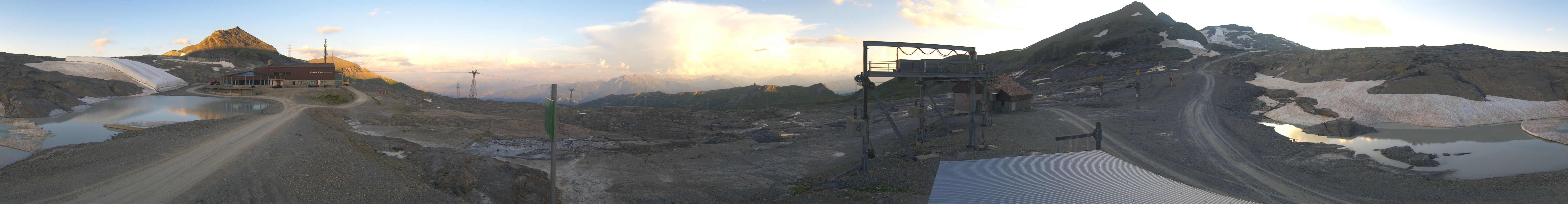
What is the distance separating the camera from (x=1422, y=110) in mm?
37031

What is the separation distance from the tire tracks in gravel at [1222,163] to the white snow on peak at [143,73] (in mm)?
107504

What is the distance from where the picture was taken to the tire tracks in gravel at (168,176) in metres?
14.6

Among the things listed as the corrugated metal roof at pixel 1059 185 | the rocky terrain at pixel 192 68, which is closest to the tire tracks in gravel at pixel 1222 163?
the corrugated metal roof at pixel 1059 185

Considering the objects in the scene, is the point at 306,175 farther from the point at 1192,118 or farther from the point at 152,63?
the point at 152,63

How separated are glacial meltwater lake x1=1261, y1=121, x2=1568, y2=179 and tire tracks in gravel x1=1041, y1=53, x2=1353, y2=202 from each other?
4100 millimetres

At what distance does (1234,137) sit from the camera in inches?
1248

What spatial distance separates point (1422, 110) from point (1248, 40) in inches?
6286

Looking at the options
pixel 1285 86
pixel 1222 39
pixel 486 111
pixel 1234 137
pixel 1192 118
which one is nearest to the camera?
pixel 1234 137

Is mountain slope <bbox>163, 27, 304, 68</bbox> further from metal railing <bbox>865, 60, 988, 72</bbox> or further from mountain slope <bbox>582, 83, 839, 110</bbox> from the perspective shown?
metal railing <bbox>865, 60, 988, 72</bbox>

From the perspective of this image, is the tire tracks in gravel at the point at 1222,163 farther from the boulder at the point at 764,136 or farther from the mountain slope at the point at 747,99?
the mountain slope at the point at 747,99

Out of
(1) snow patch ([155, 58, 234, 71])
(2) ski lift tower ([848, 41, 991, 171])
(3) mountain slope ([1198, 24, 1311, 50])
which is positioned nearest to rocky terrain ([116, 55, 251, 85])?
(1) snow patch ([155, 58, 234, 71])

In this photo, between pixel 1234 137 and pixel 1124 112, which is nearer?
pixel 1234 137

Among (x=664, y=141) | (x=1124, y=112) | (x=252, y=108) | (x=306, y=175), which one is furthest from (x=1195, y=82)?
(x=252, y=108)

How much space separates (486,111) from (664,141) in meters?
38.4
